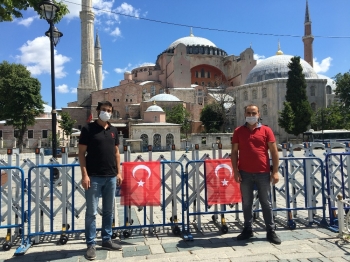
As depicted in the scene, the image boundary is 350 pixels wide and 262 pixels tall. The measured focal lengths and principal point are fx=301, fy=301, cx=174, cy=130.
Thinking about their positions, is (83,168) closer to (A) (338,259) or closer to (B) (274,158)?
(B) (274,158)

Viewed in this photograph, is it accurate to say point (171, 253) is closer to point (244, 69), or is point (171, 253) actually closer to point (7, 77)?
point (7, 77)

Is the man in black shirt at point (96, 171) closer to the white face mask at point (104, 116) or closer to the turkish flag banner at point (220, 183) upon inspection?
the white face mask at point (104, 116)

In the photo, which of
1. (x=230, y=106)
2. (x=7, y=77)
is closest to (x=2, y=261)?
(x=7, y=77)

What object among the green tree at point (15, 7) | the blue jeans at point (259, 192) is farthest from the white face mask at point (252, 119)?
the green tree at point (15, 7)

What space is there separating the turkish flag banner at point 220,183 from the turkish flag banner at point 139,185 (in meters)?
0.80

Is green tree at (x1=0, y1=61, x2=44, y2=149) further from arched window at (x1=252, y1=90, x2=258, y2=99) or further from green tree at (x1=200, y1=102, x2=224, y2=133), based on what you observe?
arched window at (x1=252, y1=90, x2=258, y2=99)

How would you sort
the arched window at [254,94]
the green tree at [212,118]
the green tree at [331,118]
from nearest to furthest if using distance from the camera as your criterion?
the green tree at [331,118]
the arched window at [254,94]
the green tree at [212,118]

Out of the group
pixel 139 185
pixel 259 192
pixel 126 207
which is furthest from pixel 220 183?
pixel 126 207

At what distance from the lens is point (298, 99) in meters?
34.9

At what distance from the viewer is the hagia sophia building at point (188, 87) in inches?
1524

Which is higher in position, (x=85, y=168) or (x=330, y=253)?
(x=85, y=168)

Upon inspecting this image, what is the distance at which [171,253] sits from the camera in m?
3.79

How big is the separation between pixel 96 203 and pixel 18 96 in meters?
33.8

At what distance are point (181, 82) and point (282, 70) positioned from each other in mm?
19716
